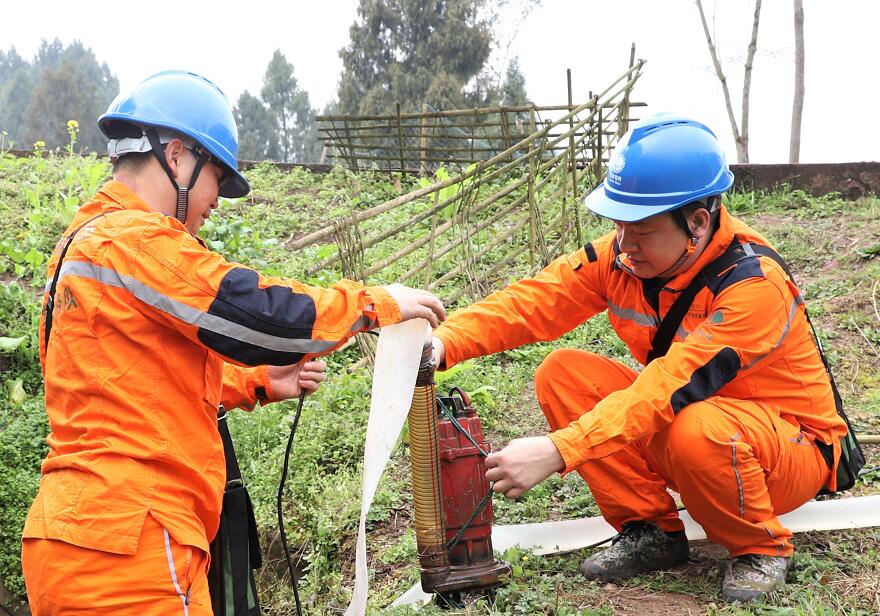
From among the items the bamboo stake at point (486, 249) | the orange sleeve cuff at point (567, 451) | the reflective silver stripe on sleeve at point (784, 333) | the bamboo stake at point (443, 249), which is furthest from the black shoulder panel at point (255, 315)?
the bamboo stake at point (486, 249)

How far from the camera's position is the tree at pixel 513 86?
29578 mm

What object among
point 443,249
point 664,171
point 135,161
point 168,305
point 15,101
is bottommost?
point 443,249

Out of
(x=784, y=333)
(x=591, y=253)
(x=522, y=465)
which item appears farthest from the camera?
(x=591, y=253)

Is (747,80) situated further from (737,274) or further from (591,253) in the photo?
(737,274)

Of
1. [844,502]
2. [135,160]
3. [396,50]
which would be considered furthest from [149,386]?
[396,50]

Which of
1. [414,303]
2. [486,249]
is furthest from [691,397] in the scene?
[486,249]

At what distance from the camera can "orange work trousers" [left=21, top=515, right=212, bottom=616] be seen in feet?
7.41

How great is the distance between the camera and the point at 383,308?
2623mm

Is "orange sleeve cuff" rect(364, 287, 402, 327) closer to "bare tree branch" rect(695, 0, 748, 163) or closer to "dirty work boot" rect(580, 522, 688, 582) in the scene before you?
"dirty work boot" rect(580, 522, 688, 582)

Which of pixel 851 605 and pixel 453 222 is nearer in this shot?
pixel 851 605

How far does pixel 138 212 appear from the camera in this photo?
7.95 ft

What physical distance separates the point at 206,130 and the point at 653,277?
166cm

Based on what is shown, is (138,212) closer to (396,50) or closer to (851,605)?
(851,605)

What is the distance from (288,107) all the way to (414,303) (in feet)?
131
